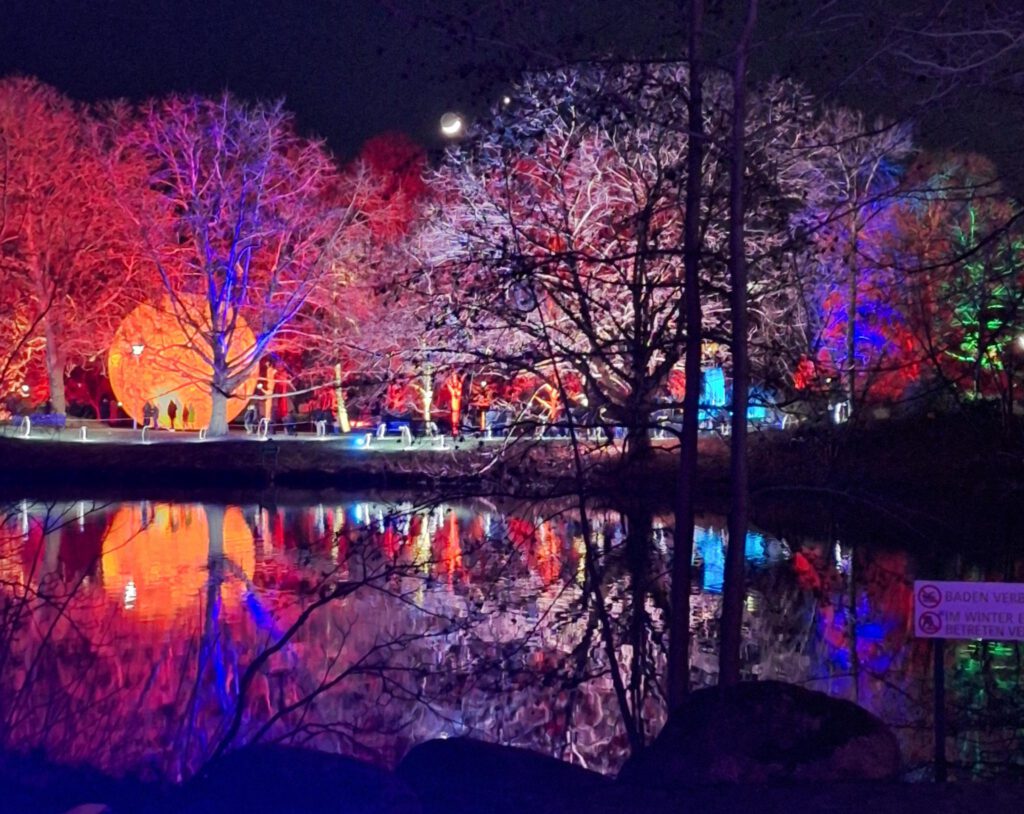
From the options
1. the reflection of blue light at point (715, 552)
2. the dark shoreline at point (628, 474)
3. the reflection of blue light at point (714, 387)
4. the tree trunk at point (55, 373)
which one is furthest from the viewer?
the tree trunk at point (55, 373)

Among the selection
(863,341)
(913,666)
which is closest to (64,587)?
(913,666)

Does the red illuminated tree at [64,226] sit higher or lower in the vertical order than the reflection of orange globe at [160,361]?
higher

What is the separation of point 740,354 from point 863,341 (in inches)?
982

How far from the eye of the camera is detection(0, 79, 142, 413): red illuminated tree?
140ft

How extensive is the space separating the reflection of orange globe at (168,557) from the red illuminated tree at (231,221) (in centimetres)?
1177

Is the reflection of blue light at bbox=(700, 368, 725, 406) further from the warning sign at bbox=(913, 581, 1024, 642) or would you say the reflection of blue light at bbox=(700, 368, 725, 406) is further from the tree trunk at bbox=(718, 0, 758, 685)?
the warning sign at bbox=(913, 581, 1024, 642)

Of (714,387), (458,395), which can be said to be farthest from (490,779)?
(458,395)

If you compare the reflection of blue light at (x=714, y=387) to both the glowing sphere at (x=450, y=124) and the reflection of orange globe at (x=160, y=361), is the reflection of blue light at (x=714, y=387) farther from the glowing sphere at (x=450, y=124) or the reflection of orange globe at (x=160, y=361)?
the reflection of orange globe at (x=160, y=361)

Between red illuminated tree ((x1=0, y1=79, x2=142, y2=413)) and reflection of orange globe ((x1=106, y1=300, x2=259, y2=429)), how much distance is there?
5.05ft

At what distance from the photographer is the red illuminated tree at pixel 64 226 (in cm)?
4253

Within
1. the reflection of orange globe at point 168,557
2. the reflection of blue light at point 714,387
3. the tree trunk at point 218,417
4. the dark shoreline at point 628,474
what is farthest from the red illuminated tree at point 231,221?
the reflection of blue light at point 714,387

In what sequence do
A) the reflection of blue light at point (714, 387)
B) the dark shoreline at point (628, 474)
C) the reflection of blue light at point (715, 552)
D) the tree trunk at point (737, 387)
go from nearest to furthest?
1. the tree trunk at point (737, 387)
2. the dark shoreline at point (628, 474)
3. the reflection of blue light at point (714, 387)
4. the reflection of blue light at point (715, 552)

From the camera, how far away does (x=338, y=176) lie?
44531 mm

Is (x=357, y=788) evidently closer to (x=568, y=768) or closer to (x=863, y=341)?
(x=568, y=768)
